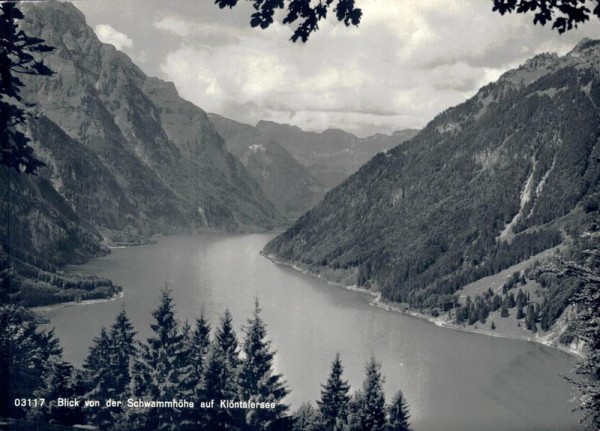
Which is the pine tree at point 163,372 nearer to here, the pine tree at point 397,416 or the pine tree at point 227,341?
the pine tree at point 227,341

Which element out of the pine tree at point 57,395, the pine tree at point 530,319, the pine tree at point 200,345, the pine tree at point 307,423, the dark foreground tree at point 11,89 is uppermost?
the dark foreground tree at point 11,89

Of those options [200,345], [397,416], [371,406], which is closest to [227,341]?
[200,345]

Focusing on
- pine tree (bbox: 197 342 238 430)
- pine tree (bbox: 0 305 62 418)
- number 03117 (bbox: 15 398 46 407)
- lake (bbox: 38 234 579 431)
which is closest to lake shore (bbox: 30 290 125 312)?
lake (bbox: 38 234 579 431)

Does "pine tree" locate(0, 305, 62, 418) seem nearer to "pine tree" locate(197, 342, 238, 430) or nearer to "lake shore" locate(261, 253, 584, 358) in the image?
"pine tree" locate(197, 342, 238, 430)

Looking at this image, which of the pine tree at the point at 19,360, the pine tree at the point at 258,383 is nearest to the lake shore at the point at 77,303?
the pine tree at the point at 19,360

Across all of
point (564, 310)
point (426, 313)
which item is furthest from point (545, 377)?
point (426, 313)
